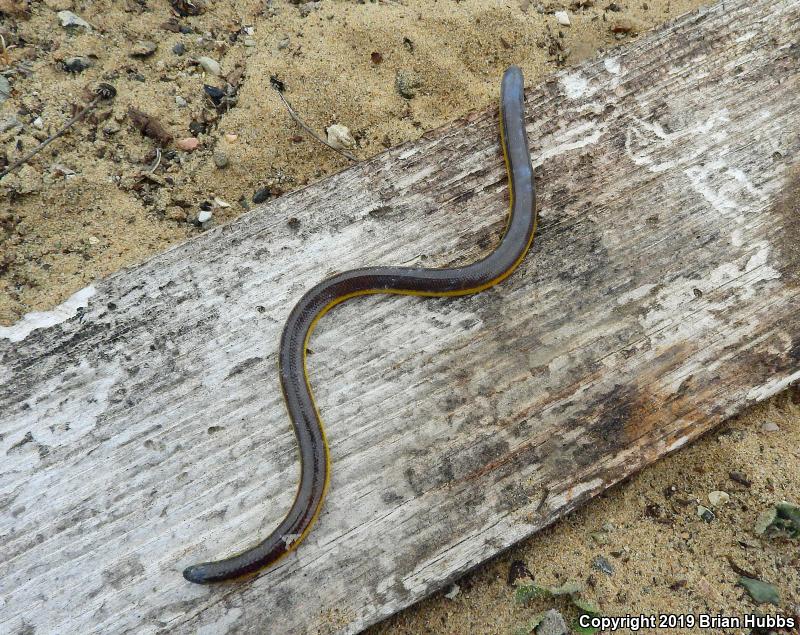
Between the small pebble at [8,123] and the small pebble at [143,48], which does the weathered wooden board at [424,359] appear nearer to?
the small pebble at [8,123]

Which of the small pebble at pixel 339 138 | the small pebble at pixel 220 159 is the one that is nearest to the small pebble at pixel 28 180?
the small pebble at pixel 220 159

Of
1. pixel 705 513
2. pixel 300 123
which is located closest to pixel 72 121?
pixel 300 123

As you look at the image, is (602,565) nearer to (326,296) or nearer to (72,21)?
(326,296)

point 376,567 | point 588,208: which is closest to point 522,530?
point 376,567

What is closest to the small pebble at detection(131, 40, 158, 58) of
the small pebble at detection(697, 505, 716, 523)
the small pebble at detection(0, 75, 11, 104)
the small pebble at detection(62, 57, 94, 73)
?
the small pebble at detection(62, 57, 94, 73)

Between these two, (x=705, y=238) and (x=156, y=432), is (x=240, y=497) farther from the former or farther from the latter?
(x=705, y=238)

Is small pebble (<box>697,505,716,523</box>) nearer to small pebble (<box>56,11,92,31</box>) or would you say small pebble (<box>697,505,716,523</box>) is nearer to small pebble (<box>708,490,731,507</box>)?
small pebble (<box>708,490,731,507</box>)
